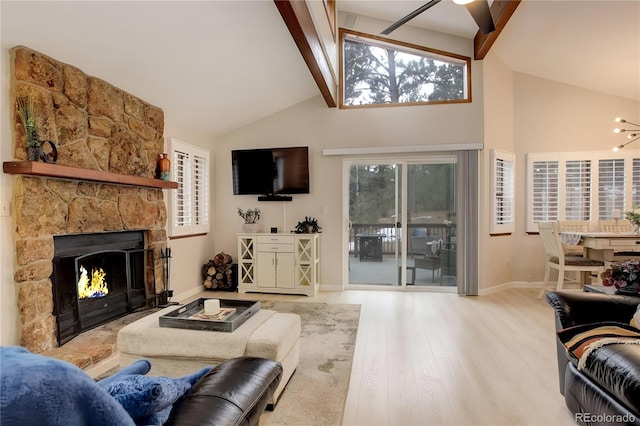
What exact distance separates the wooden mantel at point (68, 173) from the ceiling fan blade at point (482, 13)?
3386 mm

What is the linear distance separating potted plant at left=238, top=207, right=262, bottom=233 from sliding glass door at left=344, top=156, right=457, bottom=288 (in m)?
1.43

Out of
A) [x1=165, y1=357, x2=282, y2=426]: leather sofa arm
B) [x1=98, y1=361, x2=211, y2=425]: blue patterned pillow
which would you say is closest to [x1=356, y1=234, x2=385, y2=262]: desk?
[x1=165, y1=357, x2=282, y2=426]: leather sofa arm

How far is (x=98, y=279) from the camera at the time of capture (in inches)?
126

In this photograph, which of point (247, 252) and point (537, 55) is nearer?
point (537, 55)

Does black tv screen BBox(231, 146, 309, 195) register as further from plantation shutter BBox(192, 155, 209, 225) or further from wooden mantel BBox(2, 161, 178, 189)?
wooden mantel BBox(2, 161, 178, 189)

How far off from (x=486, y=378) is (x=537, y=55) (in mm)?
4418

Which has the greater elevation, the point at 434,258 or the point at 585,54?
the point at 585,54

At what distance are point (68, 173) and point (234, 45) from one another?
194 centimetres

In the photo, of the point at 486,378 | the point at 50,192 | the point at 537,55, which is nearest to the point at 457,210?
the point at 537,55

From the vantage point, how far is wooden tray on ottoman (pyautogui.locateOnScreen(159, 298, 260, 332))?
6.77ft

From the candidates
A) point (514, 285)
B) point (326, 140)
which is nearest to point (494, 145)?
point (514, 285)

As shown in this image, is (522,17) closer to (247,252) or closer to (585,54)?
(585,54)

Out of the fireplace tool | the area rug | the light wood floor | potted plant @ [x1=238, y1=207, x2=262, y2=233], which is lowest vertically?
the light wood floor

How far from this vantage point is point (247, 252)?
4.87 meters
